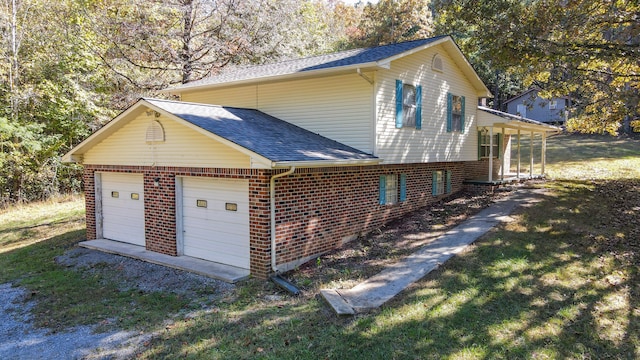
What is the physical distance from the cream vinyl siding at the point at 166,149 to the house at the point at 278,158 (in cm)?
3

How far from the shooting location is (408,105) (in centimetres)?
1134

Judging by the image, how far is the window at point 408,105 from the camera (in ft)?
35.3

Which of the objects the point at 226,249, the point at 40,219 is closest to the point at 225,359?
the point at 226,249

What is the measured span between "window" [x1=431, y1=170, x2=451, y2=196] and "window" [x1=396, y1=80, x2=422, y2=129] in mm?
2947

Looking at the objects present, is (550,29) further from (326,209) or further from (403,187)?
(326,209)

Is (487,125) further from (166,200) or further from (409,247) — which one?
(166,200)

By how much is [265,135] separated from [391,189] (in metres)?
4.40

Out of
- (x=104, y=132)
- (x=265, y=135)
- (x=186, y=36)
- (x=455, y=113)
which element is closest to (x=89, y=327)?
(x=265, y=135)

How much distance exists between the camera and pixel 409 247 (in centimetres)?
951

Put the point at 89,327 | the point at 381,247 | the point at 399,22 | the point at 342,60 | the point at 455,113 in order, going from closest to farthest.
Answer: the point at 89,327 < the point at 381,247 < the point at 342,60 < the point at 455,113 < the point at 399,22

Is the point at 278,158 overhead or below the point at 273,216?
overhead

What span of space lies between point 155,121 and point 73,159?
400 centimetres

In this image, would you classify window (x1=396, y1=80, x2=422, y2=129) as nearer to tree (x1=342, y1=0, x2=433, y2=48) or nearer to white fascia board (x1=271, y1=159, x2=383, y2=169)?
white fascia board (x1=271, y1=159, x2=383, y2=169)

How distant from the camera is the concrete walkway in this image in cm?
675
